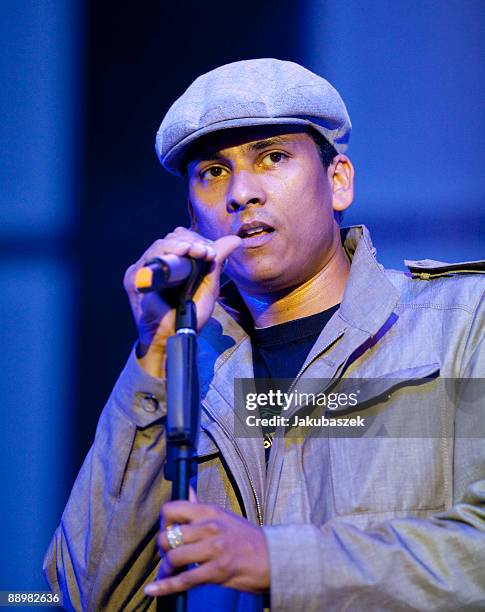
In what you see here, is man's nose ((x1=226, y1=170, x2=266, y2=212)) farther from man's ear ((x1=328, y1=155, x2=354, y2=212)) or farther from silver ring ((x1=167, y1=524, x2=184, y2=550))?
silver ring ((x1=167, y1=524, x2=184, y2=550))

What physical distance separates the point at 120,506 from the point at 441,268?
830 millimetres

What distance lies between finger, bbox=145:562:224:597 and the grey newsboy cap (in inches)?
37.5

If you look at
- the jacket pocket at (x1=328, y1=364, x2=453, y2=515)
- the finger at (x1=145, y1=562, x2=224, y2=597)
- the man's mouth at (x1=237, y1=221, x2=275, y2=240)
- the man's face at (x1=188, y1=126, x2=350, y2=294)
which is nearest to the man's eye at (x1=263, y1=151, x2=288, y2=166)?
the man's face at (x1=188, y1=126, x2=350, y2=294)

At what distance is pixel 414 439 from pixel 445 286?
370 mm

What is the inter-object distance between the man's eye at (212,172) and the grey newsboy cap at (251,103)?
7cm

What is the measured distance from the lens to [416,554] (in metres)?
1.56

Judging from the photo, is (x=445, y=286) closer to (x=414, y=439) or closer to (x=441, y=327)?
(x=441, y=327)

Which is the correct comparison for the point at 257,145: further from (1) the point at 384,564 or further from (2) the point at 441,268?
(1) the point at 384,564

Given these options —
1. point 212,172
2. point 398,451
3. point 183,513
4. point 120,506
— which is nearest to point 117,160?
point 212,172

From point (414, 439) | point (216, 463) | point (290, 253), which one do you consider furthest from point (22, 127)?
point (414, 439)

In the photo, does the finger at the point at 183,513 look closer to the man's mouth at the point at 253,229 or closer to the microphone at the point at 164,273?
the microphone at the point at 164,273

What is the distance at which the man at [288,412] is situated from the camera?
1538 millimetres

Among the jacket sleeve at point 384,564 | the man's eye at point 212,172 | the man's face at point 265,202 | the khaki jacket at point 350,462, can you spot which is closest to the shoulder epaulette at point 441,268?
the khaki jacket at point 350,462

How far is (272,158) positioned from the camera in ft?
→ 6.89
